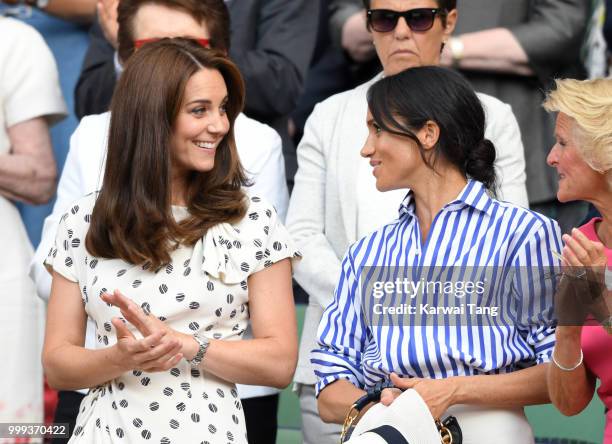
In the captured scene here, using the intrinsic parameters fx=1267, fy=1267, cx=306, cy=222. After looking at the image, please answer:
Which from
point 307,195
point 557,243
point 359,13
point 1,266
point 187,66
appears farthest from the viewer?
point 359,13

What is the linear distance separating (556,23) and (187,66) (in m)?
→ 2.15

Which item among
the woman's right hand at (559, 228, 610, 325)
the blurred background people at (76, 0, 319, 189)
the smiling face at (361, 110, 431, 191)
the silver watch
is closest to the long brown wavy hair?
the silver watch

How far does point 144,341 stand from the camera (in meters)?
3.42

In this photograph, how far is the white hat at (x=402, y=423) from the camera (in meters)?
3.26

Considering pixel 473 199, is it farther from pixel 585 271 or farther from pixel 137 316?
pixel 137 316

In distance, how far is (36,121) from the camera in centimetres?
552

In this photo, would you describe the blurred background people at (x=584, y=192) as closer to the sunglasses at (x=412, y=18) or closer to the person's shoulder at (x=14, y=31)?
the sunglasses at (x=412, y=18)

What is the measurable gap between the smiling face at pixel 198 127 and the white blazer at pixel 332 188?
2.30ft

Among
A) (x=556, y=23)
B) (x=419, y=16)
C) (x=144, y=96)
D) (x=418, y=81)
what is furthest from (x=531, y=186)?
(x=144, y=96)

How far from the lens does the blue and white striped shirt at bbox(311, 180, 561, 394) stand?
3.60 m

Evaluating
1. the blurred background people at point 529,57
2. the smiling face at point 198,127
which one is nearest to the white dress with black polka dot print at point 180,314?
the smiling face at point 198,127

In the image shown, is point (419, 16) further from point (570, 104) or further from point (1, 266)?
point (1, 266)

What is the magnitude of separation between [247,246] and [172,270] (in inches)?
9.2

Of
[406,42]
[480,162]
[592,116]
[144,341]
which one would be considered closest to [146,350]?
[144,341]
